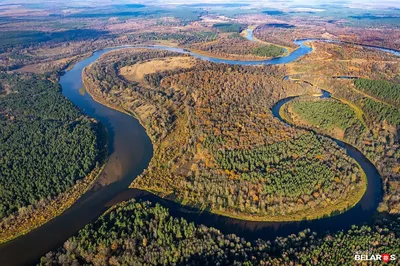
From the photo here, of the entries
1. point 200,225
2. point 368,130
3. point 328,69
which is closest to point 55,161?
point 200,225

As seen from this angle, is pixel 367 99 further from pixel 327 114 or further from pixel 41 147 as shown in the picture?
pixel 41 147

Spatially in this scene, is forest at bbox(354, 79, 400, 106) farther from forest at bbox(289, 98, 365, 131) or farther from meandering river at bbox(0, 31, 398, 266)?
meandering river at bbox(0, 31, 398, 266)

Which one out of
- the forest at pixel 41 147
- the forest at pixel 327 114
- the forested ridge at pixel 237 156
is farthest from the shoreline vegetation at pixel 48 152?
the forest at pixel 327 114

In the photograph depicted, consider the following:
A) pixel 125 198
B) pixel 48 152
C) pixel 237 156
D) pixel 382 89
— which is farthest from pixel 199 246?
pixel 382 89

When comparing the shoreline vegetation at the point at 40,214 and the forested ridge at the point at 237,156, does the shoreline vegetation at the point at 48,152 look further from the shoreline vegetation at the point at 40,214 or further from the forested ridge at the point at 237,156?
the forested ridge at the point at 237,156

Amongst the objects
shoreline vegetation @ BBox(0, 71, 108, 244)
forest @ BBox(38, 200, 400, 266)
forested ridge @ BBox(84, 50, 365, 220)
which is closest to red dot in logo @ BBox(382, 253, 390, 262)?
forest @ BBox(38, 200, 400, 266)

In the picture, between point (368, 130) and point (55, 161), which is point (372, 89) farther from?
point (55, 161)
